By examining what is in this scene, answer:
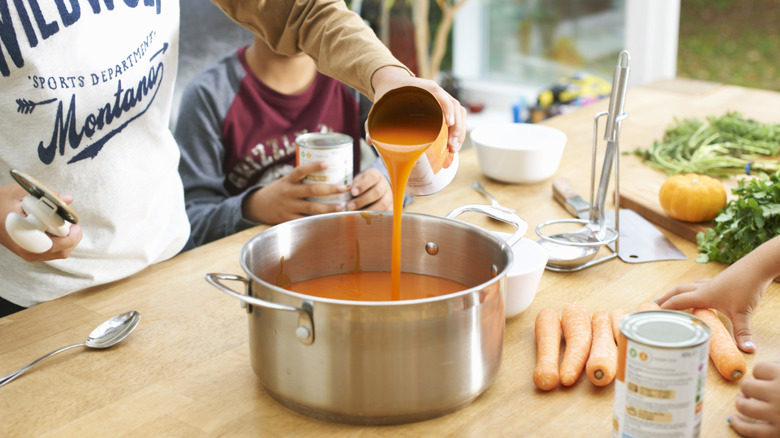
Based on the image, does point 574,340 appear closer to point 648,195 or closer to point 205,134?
point 648,195

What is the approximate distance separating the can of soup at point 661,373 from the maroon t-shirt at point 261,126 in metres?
1.40

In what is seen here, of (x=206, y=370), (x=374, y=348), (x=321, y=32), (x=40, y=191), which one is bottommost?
(x=206, y=370)

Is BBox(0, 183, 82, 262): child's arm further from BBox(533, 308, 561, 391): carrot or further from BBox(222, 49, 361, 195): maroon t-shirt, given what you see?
BBox(222, 49, 361, 195): maroon t-shirt

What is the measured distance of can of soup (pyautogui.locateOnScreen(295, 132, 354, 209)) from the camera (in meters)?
1.41

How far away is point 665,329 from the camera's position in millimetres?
745

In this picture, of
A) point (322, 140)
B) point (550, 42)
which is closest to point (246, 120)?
point (322, 140)

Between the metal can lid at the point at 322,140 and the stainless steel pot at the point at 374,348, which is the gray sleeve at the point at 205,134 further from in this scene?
the stainless steel pot at the point at 374,348

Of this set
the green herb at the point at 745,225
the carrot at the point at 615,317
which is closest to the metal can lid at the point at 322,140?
the carrot at the point at 615,317

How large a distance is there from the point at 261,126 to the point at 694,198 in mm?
1132

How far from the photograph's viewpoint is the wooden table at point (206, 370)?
0.90 meters

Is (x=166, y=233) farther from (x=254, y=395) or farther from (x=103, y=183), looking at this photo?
(x=254, y=395)

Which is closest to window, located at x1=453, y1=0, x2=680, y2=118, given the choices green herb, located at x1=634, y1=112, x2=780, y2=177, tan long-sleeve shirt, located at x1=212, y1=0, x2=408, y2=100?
green herb, located at x1=634, y1=112, x2=780, y2=177

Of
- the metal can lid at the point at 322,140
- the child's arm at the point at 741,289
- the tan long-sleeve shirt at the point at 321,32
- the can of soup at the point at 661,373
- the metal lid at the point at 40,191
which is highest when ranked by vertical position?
the tan long-sleeve shirt at the point at 321,32

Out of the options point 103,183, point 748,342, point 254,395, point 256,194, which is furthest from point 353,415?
point 256,194
